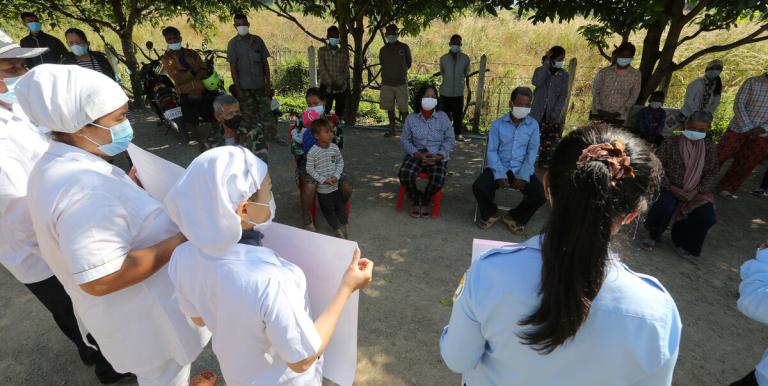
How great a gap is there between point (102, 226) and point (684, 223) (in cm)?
468

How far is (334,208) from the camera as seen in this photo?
4133 millimetres

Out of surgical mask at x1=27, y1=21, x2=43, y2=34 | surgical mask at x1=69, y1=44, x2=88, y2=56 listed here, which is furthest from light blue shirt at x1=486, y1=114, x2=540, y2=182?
surgical mask at x1=27, y1=21, x2=43, y2=34

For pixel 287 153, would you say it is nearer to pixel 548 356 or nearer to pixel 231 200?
pixel 231 200

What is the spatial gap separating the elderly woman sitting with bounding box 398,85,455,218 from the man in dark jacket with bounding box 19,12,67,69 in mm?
5117

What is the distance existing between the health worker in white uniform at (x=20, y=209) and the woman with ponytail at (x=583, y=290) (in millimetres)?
1910

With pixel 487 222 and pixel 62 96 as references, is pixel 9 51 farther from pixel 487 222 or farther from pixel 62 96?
pixel 487 222

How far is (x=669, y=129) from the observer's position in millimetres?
6539

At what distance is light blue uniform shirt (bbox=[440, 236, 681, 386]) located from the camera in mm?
994

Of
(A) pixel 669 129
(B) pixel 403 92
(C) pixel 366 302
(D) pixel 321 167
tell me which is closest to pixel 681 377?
(C) pixel 366 302

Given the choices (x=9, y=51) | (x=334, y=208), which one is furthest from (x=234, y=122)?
(x=9, y=51)

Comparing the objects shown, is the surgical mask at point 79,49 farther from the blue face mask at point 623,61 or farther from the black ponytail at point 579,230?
the blue face mask at point 623,61

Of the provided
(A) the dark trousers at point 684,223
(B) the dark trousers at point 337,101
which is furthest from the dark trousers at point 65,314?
(B) the dark trousers at point 337,101

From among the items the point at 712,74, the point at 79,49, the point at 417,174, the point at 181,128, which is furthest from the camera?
the point at 181,128

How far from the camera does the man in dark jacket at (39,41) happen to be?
562cm
